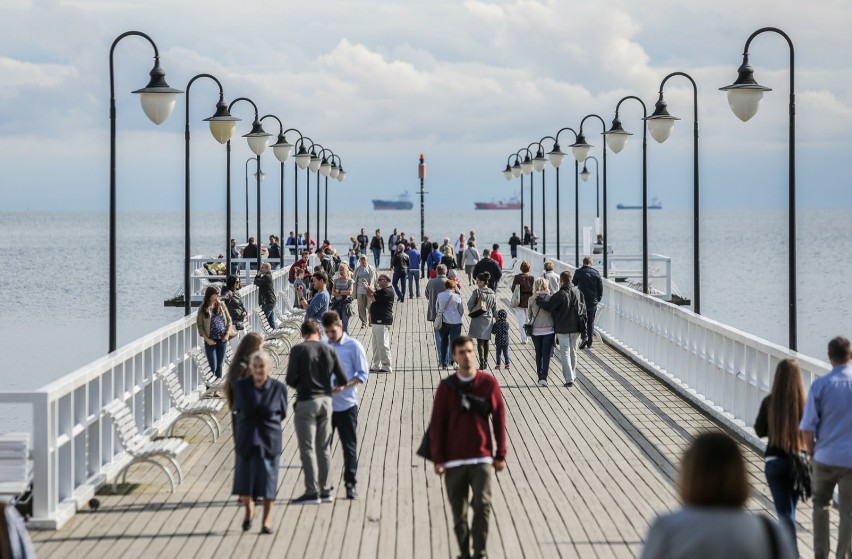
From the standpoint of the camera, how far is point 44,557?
8.66m

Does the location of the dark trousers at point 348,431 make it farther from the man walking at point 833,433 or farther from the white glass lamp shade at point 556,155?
the white glass lamp shade at point 556,155

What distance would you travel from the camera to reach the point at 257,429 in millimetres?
9109

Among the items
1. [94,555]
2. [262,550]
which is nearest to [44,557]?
[94,555]

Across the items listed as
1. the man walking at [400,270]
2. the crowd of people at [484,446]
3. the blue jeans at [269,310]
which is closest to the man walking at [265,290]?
the blue jeans at [269,310]

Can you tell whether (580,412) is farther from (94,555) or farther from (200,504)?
(94,555)

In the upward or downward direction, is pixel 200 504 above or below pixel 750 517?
below

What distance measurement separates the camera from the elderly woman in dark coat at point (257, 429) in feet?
29.8

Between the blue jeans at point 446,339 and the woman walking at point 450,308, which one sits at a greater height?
the woman walking at point 450,308

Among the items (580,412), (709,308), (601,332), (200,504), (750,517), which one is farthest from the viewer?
(709,308)

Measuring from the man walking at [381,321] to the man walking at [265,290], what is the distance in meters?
4.77

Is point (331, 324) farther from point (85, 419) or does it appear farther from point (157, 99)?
point (157, 99)

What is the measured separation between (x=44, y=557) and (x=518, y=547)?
3.24m

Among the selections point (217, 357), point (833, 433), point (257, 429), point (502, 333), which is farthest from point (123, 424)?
point (502, 333)

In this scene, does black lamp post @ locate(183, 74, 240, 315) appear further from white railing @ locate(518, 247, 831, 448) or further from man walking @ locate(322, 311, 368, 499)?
man walking @ locate(322, 311, 368, 499)
